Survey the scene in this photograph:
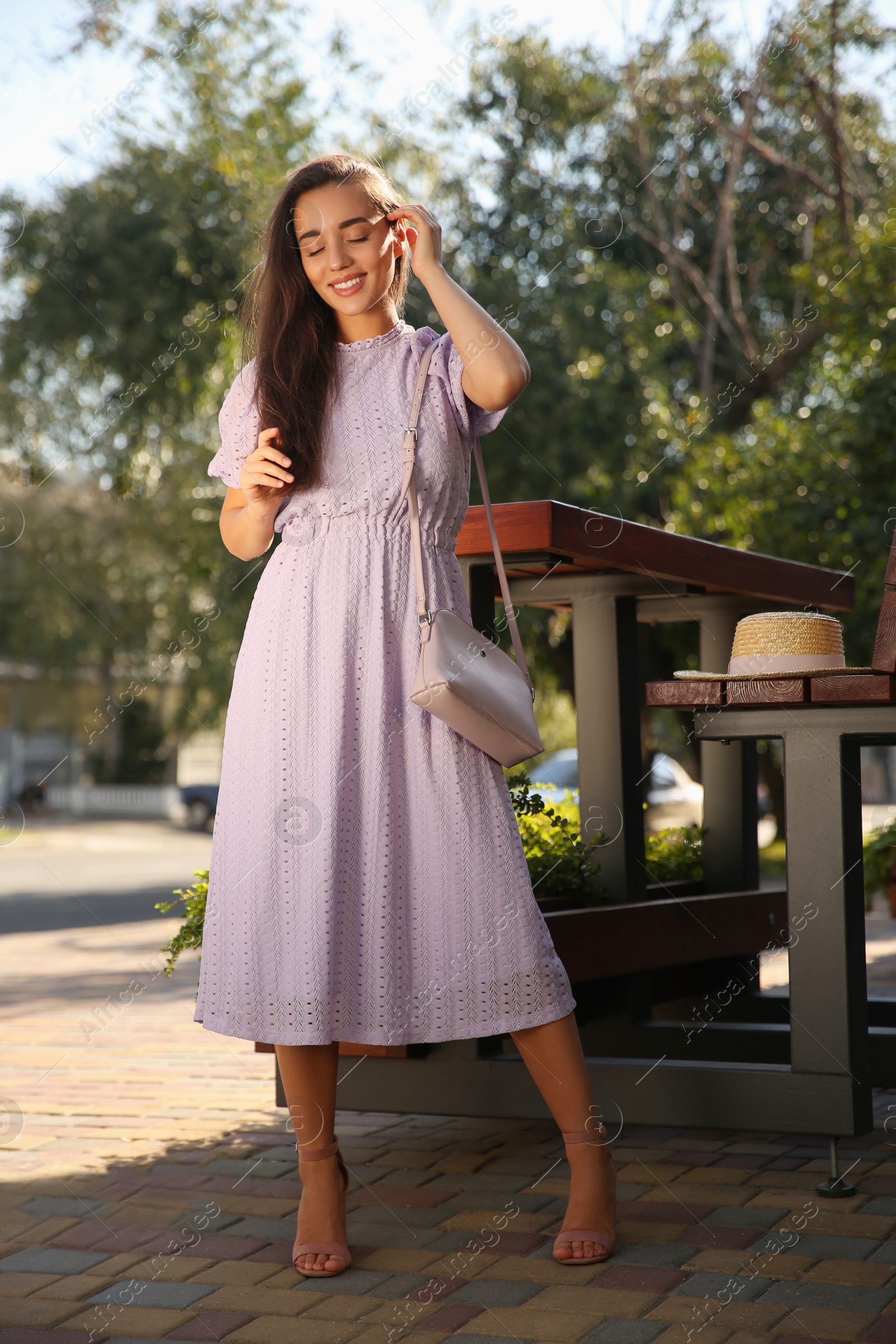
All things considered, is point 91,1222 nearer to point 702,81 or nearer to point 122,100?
point 122,100

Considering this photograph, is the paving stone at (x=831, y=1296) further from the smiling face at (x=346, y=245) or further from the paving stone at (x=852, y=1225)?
the smiling face at (x=346, y=245)

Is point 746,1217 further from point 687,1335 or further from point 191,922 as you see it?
point 191,922

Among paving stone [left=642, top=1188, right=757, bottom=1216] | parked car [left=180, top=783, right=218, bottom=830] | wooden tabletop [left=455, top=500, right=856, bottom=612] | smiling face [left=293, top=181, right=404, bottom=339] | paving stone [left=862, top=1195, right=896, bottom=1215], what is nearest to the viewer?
smiling face [left=293, top=181, right=404, bottom=339]

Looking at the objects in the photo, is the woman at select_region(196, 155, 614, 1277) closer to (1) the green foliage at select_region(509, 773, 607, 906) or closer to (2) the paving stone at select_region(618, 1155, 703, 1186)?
(2) the paving stone at select_region(618, 1155, 703, 1186)

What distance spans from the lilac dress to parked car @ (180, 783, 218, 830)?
2604cm

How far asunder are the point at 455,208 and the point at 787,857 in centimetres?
1228

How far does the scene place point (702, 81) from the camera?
12188 mm

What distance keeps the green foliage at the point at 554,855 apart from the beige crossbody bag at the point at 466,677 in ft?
2.91

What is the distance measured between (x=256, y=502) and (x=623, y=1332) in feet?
5.42

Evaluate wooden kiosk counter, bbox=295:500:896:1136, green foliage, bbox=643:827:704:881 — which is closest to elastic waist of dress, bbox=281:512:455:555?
wooden kiosk counter, bbox=295:500:896:1136

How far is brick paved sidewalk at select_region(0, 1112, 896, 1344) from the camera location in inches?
89.7

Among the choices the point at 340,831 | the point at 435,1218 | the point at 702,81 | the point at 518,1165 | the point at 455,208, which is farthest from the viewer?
the point at 455,208

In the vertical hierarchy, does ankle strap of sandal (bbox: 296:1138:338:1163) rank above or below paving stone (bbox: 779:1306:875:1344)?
above

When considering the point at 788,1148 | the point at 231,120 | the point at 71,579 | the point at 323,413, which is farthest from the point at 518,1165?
the point at 71,579
